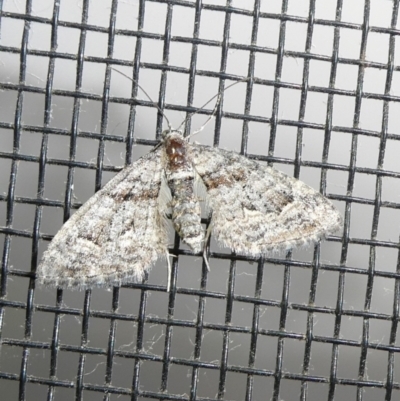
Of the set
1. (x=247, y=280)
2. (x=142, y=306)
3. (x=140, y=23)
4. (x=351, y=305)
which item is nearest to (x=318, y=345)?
(x=351, y=305)

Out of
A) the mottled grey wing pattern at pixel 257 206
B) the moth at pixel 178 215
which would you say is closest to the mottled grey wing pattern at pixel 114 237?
the moth at pixel 178 215

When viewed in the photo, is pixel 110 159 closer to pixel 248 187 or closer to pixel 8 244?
pixel 8 244

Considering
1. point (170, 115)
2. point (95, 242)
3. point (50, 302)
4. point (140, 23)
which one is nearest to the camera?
point (95, 242)

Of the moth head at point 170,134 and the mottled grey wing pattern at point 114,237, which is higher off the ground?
the moth head at point 170,134

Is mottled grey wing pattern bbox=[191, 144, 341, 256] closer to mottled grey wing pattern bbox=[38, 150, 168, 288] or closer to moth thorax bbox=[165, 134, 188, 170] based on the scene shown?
moth thorax bbox=[165, 134, 188, 170]

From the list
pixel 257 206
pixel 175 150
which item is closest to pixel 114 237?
pixel 175 150

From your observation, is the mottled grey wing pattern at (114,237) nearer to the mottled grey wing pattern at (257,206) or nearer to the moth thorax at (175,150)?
the moth thorax at (175,150)

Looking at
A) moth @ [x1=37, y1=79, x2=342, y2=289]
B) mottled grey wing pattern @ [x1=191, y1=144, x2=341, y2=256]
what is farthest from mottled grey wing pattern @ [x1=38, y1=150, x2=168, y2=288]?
mottled grey wing pattern @ [x1=191, y1=144, x2=341, y2=256]
